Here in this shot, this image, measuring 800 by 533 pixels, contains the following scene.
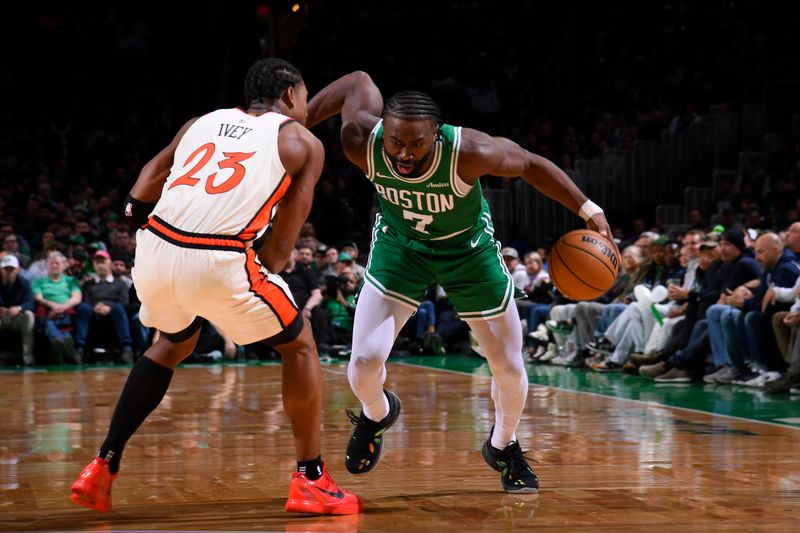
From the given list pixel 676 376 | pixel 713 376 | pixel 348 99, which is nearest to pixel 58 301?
pixel 676 376

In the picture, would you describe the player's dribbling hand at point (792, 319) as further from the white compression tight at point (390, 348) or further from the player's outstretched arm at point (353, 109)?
the player's outstretched arm at point (353, 109)

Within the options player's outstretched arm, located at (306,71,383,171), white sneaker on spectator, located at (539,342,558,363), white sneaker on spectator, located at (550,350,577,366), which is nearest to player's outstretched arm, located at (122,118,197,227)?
player's outstretched arm, located at (306,71,383,171)

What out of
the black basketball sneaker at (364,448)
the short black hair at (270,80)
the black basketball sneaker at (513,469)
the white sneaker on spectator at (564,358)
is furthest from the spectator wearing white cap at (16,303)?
the short black hair at (270,80)

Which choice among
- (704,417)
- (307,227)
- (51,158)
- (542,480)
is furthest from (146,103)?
(542,480)

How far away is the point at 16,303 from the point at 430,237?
8.34 m

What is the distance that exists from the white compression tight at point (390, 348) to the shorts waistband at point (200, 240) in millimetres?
909

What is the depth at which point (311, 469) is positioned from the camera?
411 centimetres

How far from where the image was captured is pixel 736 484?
465cm

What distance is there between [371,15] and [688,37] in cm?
564

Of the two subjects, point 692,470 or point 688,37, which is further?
point 688,37

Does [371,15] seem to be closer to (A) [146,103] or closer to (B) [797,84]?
(A) [146,103]

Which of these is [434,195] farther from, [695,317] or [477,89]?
[477,89]

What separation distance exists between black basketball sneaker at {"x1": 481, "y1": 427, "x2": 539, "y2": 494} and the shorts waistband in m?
1.51

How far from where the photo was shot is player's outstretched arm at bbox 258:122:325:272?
392cm
